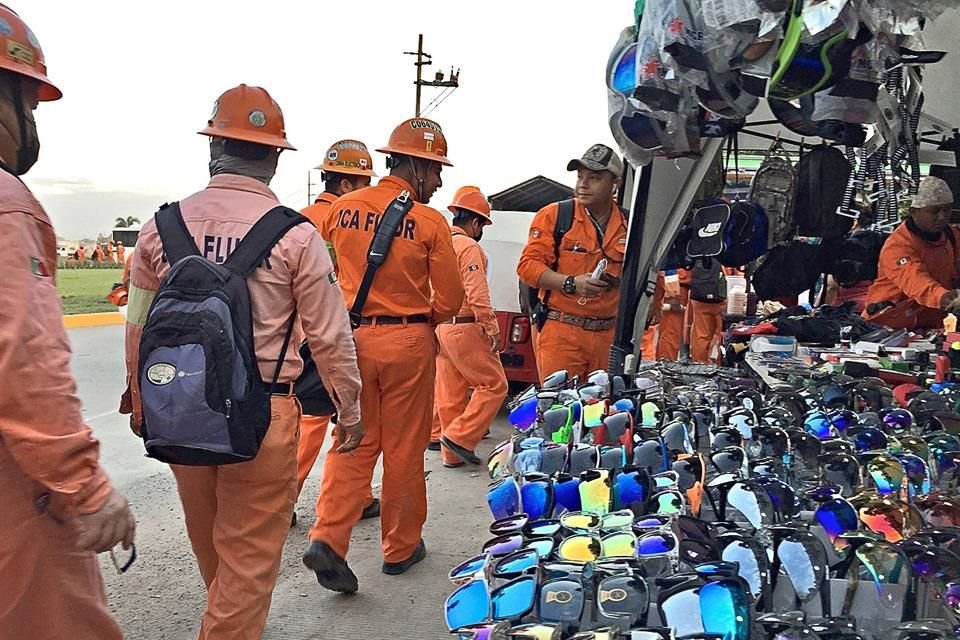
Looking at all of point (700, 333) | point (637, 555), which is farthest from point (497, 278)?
point (637, 555)

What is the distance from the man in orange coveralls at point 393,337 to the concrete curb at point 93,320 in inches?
376

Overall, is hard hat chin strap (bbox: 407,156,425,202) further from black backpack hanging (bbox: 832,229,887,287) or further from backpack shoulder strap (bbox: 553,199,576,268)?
black backpack hanging (bbox: 832,229,887,287)

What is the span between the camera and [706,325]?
8.14 meters

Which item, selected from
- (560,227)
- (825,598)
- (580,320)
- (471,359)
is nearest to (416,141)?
(560,227)

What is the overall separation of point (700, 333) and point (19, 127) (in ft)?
23.7

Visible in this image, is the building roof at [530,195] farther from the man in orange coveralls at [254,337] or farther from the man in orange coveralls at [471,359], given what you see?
the man in orange coveralls at [254,337]

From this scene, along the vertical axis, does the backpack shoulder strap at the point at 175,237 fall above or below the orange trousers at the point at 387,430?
above

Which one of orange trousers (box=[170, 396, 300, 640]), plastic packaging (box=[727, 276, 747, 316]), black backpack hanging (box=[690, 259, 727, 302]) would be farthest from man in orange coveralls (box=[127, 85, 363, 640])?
plastic packaging (box=[727, 276, 747, 316])

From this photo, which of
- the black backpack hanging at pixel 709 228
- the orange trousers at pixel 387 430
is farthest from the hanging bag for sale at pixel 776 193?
the orange trousers at pixel 387 430

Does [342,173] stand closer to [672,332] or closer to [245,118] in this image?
[245,118]

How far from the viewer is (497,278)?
7.38 metres

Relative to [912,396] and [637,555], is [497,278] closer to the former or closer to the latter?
[912,396]

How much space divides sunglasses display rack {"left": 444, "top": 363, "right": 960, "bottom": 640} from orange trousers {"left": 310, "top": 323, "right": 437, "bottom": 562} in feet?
A: 3.02

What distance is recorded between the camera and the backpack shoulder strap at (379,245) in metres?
3.41
